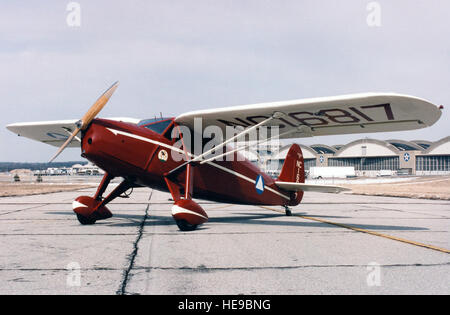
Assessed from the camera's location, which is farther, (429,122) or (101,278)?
(429,122)

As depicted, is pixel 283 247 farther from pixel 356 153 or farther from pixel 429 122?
pixel 356 153

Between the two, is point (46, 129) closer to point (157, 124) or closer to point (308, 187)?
point (157, 124)

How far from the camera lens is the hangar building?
71312 millimetres

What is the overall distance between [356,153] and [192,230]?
77.6 metres

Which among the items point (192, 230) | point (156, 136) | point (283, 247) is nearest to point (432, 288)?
point (283, 247)

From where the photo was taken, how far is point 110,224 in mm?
8367

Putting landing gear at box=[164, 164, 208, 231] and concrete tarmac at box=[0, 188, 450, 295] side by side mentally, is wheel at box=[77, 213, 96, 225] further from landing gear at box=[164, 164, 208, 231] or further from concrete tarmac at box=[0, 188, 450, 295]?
landing gear at box=[164, 164, 208, 231]

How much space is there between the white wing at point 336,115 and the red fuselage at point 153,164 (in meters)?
0.89

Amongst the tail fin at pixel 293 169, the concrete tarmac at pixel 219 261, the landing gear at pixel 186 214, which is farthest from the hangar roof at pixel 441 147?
the landing gear at pixel 186 214

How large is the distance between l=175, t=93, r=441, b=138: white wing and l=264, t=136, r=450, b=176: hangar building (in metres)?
58.7

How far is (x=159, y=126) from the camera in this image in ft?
26.6

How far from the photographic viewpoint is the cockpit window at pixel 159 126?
8.04 m
